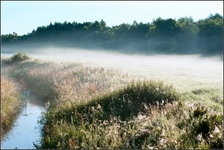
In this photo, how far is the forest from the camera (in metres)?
53.4

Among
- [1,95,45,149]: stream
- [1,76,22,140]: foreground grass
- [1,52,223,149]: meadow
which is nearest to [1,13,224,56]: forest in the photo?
[1,76,22,140]: foreground grass

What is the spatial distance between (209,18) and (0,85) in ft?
158

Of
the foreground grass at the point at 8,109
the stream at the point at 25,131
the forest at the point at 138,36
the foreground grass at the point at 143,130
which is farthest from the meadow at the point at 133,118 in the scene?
the forest at the point at 138,36

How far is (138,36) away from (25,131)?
51544 millimetres

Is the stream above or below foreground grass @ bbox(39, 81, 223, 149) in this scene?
below

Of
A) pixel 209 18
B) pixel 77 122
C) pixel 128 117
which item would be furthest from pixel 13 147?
pixel 209 18

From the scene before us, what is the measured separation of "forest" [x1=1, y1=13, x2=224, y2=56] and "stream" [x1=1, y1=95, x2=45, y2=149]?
3708 cm

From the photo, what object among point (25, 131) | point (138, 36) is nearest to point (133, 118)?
point (25, 131)

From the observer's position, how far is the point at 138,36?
208 ft

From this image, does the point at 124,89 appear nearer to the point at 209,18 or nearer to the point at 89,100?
the point at 89,100

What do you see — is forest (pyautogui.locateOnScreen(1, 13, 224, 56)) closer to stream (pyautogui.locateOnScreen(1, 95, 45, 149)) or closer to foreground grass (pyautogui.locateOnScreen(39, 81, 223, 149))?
stream (pyautogui.locateOnScreen(1, 95, 45, 149))

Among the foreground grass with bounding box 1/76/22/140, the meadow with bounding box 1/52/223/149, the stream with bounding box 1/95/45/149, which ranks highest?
the meadow with bounding box 1/52/223/149

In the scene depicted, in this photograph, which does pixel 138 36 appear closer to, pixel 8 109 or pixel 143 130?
pixel 8 109

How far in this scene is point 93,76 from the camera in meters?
18.4
